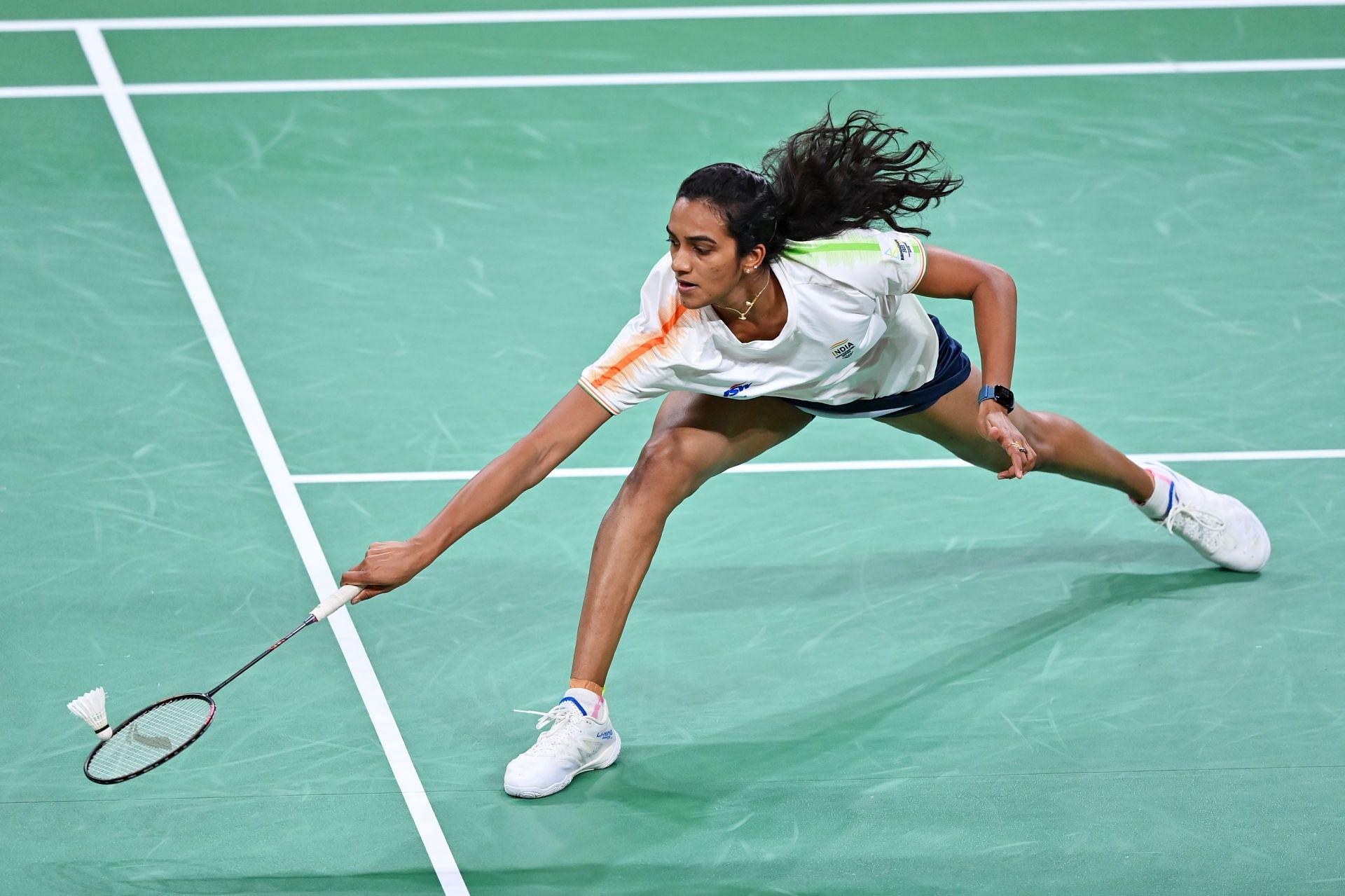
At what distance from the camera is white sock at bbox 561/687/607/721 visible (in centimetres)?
429

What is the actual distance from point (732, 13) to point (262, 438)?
4.61 m

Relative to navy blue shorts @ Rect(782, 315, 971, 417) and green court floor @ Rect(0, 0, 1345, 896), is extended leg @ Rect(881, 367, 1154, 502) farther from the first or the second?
green court floor @ Rect(0, 0, 1345, 896)

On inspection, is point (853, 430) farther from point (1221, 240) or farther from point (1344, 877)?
point (1344, 877)

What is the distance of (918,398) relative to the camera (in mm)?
4695

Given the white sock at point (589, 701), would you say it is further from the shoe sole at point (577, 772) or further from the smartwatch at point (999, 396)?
the smartwatch at point (999, 396)

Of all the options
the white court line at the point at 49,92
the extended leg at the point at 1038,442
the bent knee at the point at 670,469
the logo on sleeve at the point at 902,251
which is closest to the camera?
the logo on sleeve at the point at 902,251

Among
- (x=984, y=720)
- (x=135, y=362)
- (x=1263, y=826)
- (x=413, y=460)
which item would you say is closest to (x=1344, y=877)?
(x=1263, y=826)

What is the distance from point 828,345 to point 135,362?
125 inches

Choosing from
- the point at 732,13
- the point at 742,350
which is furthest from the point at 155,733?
the point at 732,13

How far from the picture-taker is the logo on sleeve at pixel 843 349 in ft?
14.4

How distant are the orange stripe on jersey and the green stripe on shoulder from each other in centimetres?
33

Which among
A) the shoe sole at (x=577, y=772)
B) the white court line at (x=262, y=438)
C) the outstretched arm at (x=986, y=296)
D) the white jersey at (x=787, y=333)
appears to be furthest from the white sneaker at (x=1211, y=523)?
the white court line at (x=262, y=438)

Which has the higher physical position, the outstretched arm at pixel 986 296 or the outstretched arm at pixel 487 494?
the outstretched arm at pixel 986 296

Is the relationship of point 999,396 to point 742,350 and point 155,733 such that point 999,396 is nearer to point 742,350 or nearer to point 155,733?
point 742,350
